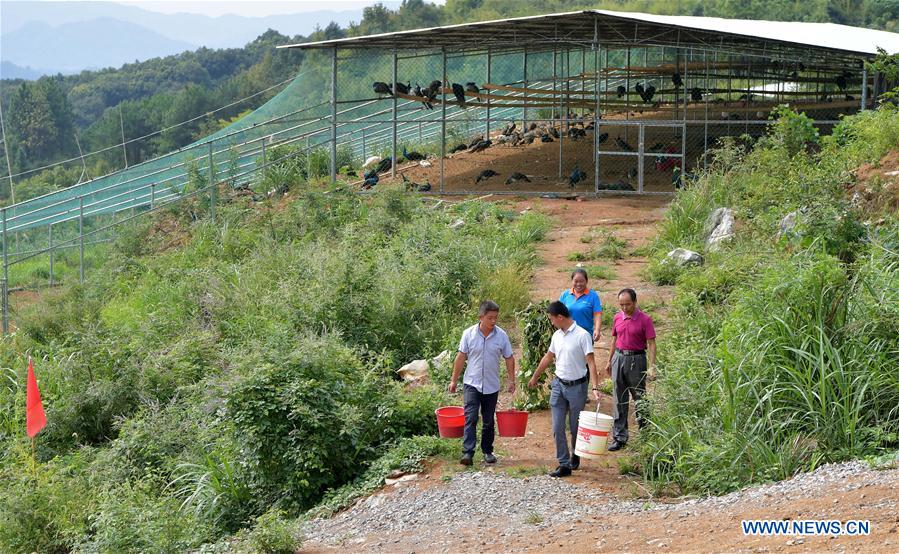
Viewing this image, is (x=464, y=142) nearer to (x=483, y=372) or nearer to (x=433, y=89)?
(x=433, y=89)

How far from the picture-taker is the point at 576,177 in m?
25.2

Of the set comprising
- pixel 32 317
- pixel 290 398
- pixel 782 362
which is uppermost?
pixel 782 362

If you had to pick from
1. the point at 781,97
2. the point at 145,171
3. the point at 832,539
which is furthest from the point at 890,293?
the point at 781,97

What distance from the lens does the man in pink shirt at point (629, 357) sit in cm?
938

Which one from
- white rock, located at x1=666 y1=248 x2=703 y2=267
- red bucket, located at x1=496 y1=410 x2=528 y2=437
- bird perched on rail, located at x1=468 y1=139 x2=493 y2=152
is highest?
bird perched on rail, located at x1=468 y1=139 x2=493 y2=152

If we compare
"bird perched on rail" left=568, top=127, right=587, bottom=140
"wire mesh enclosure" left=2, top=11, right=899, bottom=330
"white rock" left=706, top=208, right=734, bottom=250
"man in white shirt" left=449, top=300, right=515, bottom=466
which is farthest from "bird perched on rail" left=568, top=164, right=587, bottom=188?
"man in white shirt" left=449, top=300, right=515, bottom=466

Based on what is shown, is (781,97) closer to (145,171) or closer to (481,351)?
(145,171)

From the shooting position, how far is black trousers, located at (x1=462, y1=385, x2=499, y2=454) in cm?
926

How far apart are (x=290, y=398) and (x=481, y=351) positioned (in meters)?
1.90

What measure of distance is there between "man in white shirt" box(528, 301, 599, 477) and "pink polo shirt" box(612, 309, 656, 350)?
621 mm

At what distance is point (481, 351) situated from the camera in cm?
924

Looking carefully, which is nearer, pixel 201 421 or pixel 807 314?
pixel 807 314

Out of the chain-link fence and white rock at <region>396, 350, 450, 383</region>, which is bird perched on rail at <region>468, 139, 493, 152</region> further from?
white rock at <region>396, 350, 450, 383</region>

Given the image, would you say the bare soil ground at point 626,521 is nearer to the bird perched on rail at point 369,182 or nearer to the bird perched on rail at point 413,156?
the bird perched on rail at point 369,182
